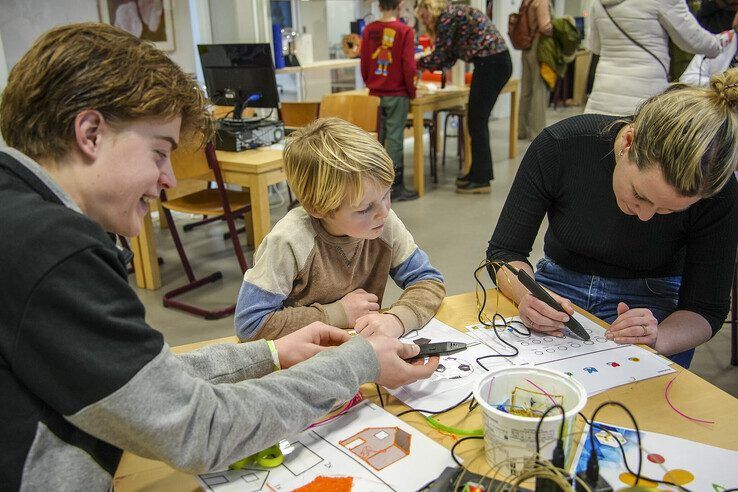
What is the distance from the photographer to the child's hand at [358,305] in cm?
134

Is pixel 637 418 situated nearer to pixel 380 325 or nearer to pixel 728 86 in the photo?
pixel 380 325

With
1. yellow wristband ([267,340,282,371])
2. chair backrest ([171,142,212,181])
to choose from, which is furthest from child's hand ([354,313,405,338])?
chair backrest ([171,142,212,181])

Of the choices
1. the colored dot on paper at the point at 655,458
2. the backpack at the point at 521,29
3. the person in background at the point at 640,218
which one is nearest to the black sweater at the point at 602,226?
the person in background at the point at 640,218

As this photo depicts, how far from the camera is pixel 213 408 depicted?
30.4 inches

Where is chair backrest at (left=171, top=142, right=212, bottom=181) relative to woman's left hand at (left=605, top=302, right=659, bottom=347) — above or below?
above

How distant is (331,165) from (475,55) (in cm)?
365

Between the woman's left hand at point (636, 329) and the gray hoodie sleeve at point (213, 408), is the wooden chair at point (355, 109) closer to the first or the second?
the woman's left hand at point (636, 329)

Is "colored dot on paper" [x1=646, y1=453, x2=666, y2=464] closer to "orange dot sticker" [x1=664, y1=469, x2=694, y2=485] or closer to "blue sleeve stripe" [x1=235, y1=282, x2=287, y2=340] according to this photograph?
"orange dot sticker" [x1=664, y1=469, x2=694, y2=485]

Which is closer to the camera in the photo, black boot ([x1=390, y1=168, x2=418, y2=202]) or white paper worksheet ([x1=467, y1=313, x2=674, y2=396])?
white paper worksheet ([x1=467, y1=313, x2=674, y2=396])

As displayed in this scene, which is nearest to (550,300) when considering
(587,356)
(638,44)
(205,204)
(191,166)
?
(587,356)

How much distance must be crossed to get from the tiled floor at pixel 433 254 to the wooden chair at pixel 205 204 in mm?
49

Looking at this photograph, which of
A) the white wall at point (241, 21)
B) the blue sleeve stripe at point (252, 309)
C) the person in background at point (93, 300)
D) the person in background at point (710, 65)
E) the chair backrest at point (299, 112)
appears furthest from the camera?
the white wall at point (241, 21)

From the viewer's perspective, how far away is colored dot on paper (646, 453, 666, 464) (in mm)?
862

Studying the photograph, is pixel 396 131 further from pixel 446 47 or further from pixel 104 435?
pixel 104 435
